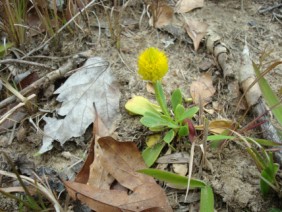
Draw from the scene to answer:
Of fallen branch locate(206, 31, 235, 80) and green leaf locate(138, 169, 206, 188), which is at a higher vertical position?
fallen branch locate(206, 31, 235, 80)

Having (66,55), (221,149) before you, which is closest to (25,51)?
(66,55)

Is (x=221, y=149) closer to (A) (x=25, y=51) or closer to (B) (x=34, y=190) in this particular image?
(B) (x=34, y=190)

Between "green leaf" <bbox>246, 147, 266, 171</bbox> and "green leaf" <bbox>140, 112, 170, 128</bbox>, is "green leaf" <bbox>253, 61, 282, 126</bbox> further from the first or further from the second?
"green leaf" <bbox>140, 112, 170, 128</bbox>

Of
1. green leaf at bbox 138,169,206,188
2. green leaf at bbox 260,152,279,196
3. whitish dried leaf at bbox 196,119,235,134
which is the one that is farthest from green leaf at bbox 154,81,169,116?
green leaf at bbox 260,152,279,196

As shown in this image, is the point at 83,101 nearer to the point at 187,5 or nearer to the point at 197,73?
the point at 197,73

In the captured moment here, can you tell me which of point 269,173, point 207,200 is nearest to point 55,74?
point 207,200

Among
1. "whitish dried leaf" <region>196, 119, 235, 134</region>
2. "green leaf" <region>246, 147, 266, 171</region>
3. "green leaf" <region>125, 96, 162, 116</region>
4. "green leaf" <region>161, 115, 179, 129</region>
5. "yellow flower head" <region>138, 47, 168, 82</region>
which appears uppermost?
"yellow flower head" <region>138, 47, 168, 82</region>

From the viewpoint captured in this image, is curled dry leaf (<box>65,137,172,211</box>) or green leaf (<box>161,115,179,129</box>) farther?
green leaf (<box>161,115,179,129</box>)
